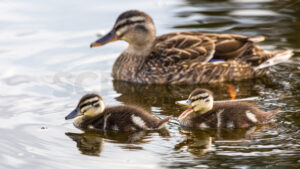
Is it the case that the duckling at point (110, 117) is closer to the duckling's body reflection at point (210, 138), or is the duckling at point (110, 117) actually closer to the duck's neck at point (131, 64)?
the duckling's body reflection at point (210, 138)

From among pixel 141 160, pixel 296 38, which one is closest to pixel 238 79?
pixel 296 38

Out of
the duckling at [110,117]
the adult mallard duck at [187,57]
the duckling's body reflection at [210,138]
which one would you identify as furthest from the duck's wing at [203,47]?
the duckling's body reflection at [210,138]

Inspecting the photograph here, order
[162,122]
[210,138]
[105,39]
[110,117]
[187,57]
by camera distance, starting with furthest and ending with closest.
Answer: [105,39], [187,57], [110,117], [162,122], [210,138]

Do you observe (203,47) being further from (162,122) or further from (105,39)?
(162,122)

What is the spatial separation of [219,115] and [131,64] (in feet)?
7.66

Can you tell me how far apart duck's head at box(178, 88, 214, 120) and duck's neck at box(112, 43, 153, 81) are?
2032 millimetres

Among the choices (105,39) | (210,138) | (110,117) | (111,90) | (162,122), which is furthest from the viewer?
(105,39)

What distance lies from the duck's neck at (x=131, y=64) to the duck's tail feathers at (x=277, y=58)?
4.77 feet

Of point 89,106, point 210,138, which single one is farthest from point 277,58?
point 89,106

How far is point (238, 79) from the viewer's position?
26.5ft

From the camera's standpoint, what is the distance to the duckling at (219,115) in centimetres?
611

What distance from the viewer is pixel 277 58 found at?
7992 millimetres

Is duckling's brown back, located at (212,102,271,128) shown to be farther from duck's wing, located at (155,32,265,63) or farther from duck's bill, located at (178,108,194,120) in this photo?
duck's wing, located at (155,32,265,63)

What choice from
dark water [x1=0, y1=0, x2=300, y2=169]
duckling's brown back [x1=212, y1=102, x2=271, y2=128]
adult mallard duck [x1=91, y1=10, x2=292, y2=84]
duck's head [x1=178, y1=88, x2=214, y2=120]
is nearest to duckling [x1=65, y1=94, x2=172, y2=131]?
dark water [x1=0, y1=0, x2=300, y2=169]
